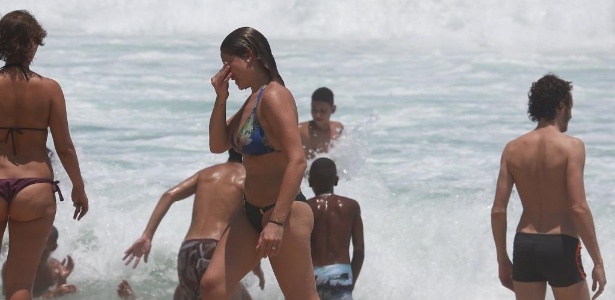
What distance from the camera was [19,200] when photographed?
5.43 meters

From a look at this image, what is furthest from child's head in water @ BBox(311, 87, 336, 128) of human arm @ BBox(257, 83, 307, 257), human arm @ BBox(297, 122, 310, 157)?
human arm @ BBox(257, 83, 307, 257)

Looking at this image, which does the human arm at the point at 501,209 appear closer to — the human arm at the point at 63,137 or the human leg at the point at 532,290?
the human leg at the point at 532,290

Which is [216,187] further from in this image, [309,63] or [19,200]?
[309,63]

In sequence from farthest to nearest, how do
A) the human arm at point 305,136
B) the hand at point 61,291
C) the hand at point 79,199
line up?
the human arm at point 305,136, the hand at point 61,291, the hand at point 79,199

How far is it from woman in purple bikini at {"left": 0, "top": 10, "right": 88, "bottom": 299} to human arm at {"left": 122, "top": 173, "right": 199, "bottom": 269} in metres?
1.48

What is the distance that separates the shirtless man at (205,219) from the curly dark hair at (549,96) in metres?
2.05

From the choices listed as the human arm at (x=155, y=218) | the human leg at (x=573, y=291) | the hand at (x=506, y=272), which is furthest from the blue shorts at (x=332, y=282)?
the human leg at (x=573, y=291)

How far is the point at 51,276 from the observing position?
8477 mm

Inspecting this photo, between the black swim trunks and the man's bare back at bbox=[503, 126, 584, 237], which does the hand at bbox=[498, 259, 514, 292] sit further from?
the man's bare back at bbox=[503, 126, 584, 237]

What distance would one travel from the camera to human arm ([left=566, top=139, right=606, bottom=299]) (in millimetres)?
5766

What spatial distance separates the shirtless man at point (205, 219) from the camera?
23.8 feet

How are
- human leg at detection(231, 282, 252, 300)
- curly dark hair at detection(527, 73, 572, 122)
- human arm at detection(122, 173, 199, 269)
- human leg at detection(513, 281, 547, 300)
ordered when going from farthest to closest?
human leg at detection(231, 282, 252, 300), human arm at detection(122, 173, 199, 269), human leg at detection(513, 281, 547, 300), curly dark hair at detection(527, 73, 572, 122)

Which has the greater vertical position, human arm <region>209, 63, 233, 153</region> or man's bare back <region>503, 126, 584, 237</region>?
human arm <region>209, 63, 233, 153</region>

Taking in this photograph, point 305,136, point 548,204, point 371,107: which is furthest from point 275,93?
point 371,107
